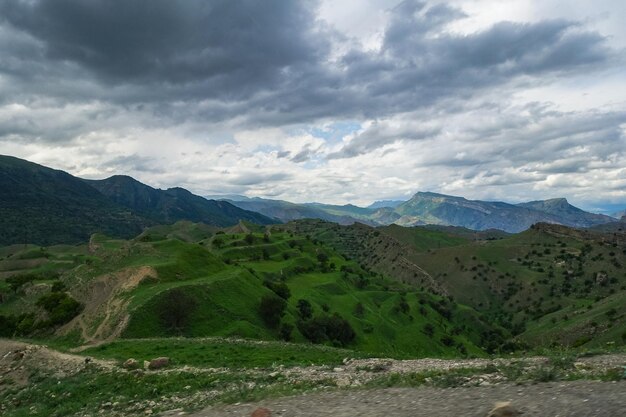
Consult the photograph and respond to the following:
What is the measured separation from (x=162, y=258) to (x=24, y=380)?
47241 millimetres

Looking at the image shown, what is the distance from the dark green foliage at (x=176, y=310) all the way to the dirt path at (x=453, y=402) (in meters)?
39.9

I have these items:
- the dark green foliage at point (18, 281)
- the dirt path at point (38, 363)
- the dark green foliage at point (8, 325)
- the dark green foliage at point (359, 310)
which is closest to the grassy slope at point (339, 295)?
the dark green foliage at point (359, 310)

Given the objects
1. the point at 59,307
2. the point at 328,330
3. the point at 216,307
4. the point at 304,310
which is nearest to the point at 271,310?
the point at 216,307

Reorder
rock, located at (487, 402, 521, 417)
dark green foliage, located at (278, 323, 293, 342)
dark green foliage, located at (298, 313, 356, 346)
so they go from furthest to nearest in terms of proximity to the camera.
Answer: dark green foliage, located at (298, 313, 356, 346)
dark green foliage, located at (278, 323, 293, 342)
rock, located at (487, 402, 521, 417)

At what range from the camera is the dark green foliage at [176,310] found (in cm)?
5625

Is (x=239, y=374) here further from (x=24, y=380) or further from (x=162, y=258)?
(x=162, y=258)

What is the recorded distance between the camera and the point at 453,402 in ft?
52.0

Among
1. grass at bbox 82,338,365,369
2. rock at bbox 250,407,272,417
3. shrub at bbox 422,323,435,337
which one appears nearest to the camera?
rock at bbox 250,407,272,417

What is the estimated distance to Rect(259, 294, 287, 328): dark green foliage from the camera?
226 ft

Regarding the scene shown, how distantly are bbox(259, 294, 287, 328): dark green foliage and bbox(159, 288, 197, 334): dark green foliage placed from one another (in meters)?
12.5

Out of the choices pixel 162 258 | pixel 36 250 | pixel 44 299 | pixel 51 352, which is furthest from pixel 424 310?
pixel 36 250

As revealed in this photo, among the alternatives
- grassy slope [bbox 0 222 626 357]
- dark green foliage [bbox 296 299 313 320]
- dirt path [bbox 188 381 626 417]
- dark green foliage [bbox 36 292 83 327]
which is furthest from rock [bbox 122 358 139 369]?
dark green foliage [bbox 296 299 313 320]

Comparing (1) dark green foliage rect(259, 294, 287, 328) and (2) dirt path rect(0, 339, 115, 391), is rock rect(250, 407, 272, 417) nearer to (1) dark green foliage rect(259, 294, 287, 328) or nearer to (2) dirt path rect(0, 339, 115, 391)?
(2) dirt path rect(0, 339, 115, 391)

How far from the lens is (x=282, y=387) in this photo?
21.4 meters
